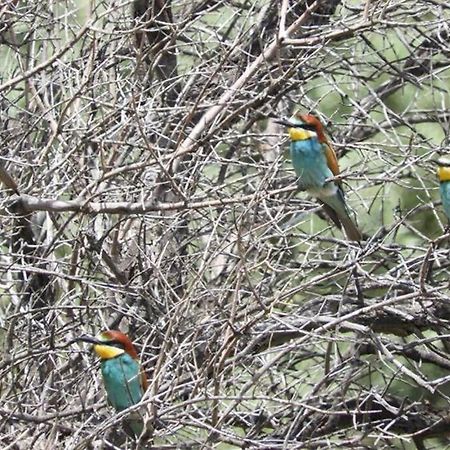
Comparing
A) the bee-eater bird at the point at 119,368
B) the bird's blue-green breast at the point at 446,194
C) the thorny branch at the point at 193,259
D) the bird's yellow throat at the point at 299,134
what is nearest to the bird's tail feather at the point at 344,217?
the thorny branch at the point at 193,259

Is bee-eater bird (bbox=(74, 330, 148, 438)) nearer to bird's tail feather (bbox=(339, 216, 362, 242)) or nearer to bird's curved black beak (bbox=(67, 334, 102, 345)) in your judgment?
bird's curved black beak (bbox=(67, 334, 102, 345))

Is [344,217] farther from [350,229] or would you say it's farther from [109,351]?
[109,351]

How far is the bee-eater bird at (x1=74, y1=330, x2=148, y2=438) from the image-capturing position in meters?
4.57

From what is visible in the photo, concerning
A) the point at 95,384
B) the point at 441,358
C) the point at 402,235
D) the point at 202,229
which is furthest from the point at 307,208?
the point at 402,235

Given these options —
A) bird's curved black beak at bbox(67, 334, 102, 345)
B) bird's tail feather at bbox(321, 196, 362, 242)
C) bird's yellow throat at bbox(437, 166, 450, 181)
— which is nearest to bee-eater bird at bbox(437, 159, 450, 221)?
bird's yellow throat at bbox(437, 166, 450, 181)

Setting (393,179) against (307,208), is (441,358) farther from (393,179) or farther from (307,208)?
(393,179)

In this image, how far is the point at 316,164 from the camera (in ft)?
16.4

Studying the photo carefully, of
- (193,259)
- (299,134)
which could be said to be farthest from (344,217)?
(193,259)

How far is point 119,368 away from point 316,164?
120 centimetres

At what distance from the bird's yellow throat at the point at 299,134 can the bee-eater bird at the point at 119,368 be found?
1.12 meters

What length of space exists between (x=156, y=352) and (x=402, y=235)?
180 inches

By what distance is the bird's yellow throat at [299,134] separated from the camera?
503 centimetres

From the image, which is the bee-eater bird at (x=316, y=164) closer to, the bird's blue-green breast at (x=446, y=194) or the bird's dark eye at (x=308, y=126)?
the bird's dark eye at (x=308, y=126)

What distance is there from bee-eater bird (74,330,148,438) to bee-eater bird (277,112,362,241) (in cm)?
100
